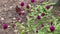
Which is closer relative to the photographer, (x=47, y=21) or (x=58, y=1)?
(x=47, y=21)

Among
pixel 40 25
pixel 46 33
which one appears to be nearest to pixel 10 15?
pixel 40 25

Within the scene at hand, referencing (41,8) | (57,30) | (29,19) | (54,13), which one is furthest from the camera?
(54,13)

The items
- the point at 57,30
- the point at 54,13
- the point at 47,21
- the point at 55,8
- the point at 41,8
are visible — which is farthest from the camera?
the point at 55,8

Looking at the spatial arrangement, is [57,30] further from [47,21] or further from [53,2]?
[53,2]

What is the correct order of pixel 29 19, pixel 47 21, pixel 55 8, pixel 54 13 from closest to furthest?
pixel 29 19, pixel 47 21, pixel 54 13, pixel 55 8

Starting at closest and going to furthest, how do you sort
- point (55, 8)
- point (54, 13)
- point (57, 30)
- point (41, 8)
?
point (57, 30) → point (41, 8) → point (54, 13) → point (55, 8)

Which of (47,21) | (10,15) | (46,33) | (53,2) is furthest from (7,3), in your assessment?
(46,33)

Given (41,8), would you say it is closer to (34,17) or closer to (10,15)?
(34,17)

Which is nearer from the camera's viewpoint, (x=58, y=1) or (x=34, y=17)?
(x=34, y=17)

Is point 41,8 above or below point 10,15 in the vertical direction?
above
